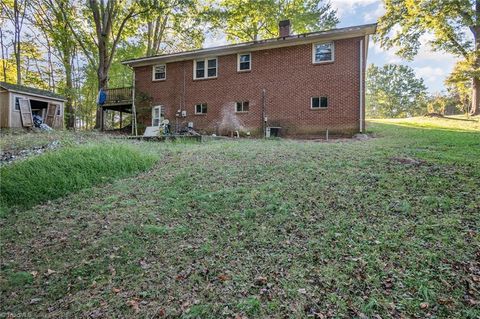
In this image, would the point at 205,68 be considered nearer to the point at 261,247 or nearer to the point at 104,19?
the point at 104,19

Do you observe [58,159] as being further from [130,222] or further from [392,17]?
[392,17]

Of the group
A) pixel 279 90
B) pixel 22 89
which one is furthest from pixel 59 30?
pixel 279 90

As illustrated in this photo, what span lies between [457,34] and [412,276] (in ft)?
78.7

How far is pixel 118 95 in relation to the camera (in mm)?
18500

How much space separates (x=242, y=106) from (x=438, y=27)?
49.2 ft

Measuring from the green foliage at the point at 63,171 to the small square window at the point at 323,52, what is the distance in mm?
9924

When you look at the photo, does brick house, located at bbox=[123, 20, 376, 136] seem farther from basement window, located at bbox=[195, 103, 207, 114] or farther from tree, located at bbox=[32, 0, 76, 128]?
tree, located at bbox=[32, 0, 76, 128]

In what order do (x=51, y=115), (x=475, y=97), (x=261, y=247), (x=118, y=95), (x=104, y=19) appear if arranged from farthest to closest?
(x=104, y=19) → (x=475, y=97) → (x=118, y=95) → (x=51, y=115) → (x=261, y=247)

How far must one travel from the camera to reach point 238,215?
4516mm

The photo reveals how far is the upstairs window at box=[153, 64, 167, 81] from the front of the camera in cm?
1786

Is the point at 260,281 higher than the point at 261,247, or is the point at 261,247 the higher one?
the point at 261,247

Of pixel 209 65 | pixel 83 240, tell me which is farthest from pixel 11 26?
pixel 83 240

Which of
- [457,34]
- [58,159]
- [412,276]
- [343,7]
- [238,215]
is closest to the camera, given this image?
[412,276]

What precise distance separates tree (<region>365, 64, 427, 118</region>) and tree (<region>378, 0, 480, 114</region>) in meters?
30.4
